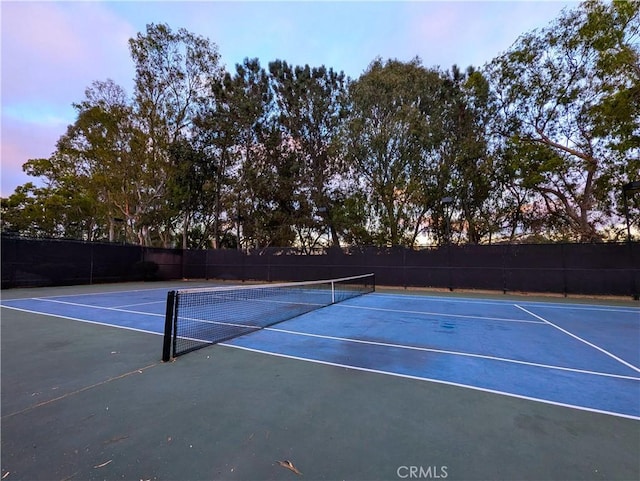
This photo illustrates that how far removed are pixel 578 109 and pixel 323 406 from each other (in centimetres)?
1908

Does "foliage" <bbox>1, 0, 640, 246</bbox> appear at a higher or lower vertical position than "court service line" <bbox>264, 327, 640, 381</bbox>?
higher

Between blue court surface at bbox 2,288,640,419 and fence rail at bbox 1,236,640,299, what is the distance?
3.75 metres

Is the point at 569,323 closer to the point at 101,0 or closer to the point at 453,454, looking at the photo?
the point at 453,454

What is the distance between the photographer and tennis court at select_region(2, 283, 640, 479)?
210cm

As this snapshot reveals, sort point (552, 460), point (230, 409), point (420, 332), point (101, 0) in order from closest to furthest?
point (552, 460), point (230, 409), point (420, 332), point (101, 0)

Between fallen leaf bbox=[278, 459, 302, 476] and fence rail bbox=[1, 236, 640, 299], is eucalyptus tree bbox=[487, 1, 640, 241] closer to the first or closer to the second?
fence rail bbox=[1, 236, 640, 299]

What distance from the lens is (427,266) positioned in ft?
50.9

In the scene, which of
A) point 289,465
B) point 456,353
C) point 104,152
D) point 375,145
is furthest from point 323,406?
point 104,152

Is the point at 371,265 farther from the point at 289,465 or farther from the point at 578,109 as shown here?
the point at 289,465

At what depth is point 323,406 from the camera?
116 inches

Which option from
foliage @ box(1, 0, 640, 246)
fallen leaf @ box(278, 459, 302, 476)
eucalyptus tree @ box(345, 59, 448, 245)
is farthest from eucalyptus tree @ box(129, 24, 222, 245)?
fallen leaf @ box(278, 459, 302, 476)

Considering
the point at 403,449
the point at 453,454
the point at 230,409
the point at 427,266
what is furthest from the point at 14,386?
the point at 427,266

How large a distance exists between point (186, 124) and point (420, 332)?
23265 millimetres

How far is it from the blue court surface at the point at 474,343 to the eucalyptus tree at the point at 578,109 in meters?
8.08
